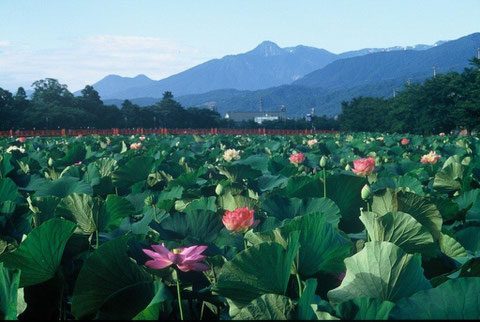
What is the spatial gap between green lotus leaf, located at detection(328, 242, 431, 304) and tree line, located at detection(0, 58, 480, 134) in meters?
33.7

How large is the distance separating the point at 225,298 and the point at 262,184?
156 centimetres

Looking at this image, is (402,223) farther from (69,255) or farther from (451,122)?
(451,122)

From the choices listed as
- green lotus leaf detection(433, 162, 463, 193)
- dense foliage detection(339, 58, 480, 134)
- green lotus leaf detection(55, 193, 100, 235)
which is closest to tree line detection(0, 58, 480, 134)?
dense foliage detection(339, 58, 480, 134)

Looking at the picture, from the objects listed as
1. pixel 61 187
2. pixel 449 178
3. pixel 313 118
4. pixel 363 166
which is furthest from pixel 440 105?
pixel 61 187

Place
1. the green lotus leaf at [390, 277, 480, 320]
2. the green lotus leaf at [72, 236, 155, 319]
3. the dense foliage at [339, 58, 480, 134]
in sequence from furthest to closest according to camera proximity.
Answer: the dense foliage at [339, 58, 480, 134] < the green lotus leaf at [72, 236, 155, 319] < the green lotus leaf at [390, 277, 480, 320]

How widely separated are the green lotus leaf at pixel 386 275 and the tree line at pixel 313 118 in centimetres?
3368

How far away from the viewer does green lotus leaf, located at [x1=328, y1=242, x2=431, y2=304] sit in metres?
0.95

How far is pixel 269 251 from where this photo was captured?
38.7 inches

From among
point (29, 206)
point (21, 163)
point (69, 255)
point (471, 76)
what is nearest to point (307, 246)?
point (69, 255)

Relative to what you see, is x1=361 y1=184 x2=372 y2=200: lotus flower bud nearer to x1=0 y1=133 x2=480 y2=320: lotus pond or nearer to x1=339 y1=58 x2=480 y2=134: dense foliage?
x1=0 y1=133 x2=480 y2=320: lotus pond

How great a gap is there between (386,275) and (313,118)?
248ft

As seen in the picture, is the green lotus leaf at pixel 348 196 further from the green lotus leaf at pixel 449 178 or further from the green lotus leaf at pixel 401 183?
the green lotus leaf at pixel 449 178

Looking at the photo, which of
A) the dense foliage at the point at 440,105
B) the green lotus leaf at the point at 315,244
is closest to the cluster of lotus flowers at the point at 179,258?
the green lotus leaf at the point at 315,244

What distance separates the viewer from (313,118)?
75750mm
